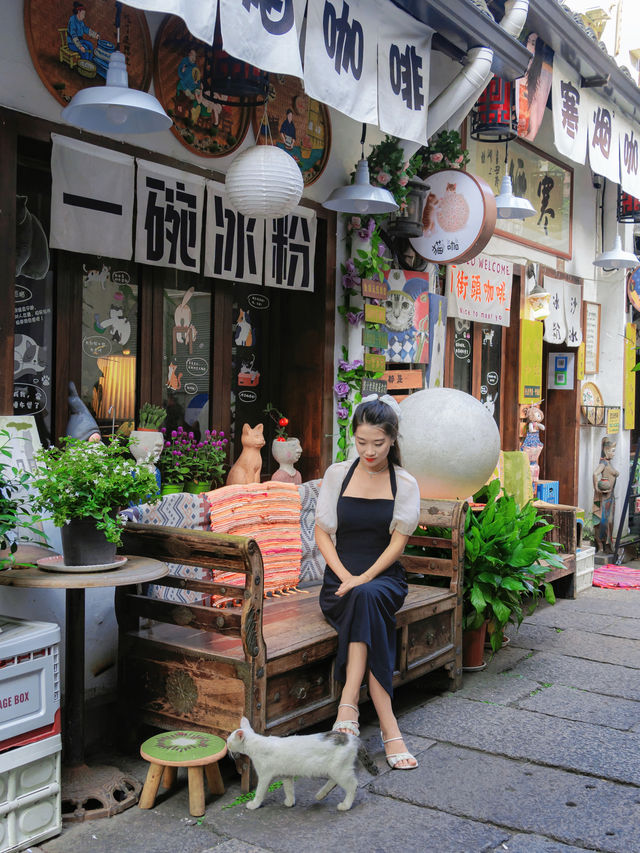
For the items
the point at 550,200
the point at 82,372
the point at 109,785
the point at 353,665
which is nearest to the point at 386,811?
the point at 353,665

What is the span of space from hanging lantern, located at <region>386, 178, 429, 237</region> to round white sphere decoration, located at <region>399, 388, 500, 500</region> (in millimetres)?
1656

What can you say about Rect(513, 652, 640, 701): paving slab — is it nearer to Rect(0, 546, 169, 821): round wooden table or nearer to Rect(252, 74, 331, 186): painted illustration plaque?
Rect(0, 546, 169, 821): round wooden table

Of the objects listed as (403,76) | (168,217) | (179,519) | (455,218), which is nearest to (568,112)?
(455,218)

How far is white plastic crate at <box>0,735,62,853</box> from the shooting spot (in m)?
3.32

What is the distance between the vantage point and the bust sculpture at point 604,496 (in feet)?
38.2

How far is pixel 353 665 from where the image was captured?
4.29m

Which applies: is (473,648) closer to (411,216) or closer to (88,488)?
(88,488)

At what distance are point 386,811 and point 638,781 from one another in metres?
1.30

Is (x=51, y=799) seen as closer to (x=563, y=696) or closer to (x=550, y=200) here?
(x=563, y=696)

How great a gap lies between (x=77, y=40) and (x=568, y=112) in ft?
17.8

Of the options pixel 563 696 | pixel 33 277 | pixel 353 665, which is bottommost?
pixel 563 696

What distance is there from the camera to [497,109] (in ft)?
25.6

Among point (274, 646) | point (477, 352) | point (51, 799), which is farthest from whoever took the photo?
point (477, 352)

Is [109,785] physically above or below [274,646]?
below
